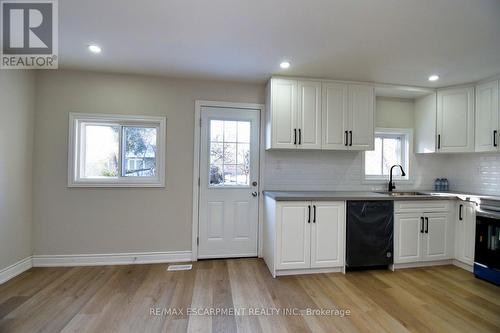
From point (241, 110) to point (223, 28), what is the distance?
130cm

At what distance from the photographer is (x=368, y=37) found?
Result: 204cm

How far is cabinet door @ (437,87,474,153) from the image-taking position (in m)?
3.08

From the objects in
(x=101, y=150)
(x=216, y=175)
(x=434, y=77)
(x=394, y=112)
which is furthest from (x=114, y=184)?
(x=434, y=77)

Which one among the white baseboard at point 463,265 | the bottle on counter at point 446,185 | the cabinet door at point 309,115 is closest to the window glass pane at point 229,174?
the cabinet door at point 309,115

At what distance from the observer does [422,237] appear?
9.54ft

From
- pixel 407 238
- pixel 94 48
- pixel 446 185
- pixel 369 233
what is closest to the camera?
pixel 94 48

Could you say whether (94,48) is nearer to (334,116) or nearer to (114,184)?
(114,184)

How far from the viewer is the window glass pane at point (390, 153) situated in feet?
11.7

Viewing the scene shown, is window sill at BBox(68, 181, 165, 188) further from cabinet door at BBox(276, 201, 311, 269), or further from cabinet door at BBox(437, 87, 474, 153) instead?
cabinet door at BBox(437, 87, 474, 153)

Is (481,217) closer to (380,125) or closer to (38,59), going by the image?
(380,125)

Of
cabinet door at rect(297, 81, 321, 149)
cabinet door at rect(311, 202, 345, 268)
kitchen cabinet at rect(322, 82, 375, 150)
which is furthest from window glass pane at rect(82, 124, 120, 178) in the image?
kitchen cabinet at rect(322, 82, 375, 150)

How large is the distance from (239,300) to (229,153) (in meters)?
1.78

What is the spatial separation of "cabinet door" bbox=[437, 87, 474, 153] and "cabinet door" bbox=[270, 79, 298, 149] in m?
2.18

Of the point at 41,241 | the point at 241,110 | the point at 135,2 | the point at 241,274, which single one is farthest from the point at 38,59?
the point at 241,274
